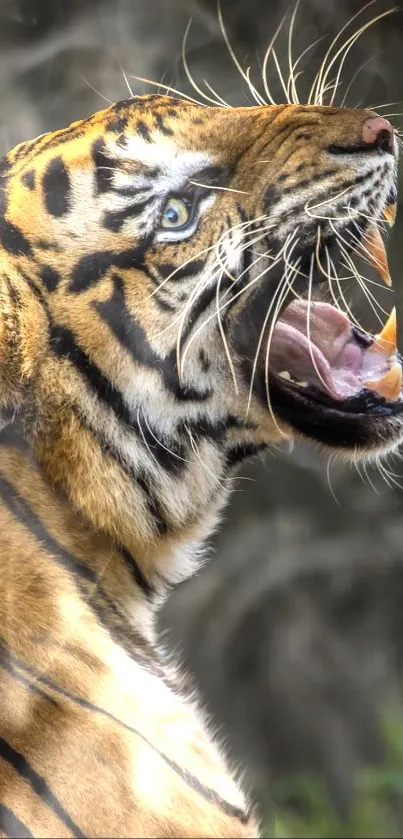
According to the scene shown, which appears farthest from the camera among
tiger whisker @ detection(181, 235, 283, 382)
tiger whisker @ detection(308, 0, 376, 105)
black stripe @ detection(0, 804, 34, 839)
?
tiger whisker @ detection(308, 0, 376, 105)

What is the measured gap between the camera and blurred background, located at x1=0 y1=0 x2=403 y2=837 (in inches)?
33.9

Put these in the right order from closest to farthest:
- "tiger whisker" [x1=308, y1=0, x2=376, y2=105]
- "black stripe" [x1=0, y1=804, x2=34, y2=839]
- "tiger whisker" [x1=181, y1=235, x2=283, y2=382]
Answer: "black stripe" [x1=0, y1=804, x2=34, y2=839], "tiger whisker" [x1=181, y1=235, x2=283, y2=382], "tiger whisker" [x1=308, y1=0, x2=376, y2=105]

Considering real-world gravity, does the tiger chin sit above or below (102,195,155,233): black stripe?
below

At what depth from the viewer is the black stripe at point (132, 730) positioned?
2.39ft

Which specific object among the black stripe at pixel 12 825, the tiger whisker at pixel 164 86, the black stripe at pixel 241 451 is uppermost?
the tiger whisker at pixel 164 86

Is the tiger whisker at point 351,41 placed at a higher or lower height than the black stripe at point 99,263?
higher

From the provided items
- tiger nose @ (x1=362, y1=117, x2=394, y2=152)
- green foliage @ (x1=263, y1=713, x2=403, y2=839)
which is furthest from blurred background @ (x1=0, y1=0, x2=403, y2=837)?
tiger nose @ (x1=362, y1=117, x2=394, y2=152)

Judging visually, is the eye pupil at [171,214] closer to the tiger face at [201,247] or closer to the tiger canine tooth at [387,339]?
the tiger face at [201,247]

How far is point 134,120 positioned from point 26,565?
41cm

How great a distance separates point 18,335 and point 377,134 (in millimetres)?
374

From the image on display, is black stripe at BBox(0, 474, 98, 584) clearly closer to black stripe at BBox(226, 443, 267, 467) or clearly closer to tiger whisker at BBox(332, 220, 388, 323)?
black stripe at BBox(226, 443, 267, 467)

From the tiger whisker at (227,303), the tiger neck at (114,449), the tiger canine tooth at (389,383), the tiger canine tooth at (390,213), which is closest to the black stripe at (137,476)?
the tiger neck at (114,449)

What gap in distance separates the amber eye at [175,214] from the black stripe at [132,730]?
39cm

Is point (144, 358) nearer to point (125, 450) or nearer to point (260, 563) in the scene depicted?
point (125, 450)
